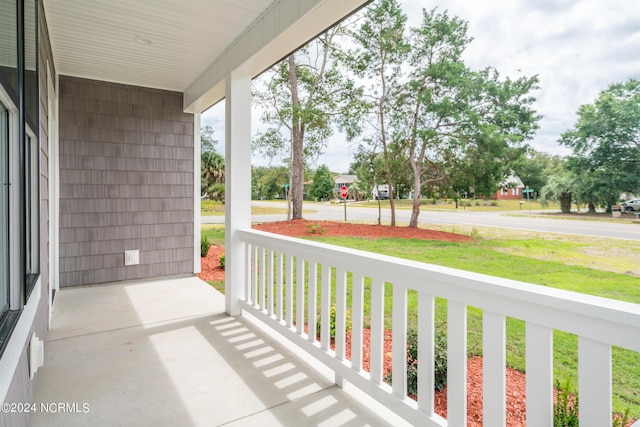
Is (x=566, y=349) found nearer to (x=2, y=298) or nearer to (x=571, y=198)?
(x=571, y=198)

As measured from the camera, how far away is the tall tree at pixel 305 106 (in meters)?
3.75

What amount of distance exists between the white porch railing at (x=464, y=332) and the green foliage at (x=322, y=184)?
995 millimetres

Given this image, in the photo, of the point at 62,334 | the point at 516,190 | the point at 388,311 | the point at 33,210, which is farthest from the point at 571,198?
the point at 62,334

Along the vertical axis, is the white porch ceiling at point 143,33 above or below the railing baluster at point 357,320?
above

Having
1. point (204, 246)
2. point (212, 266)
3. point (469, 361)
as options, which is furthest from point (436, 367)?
point (204, 246)

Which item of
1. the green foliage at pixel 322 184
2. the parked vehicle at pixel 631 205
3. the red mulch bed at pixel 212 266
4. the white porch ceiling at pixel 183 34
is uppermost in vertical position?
the white porch ceiling at pixel 183 34

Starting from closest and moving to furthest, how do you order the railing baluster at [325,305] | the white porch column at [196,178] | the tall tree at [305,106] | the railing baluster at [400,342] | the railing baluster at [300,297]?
the railing baluster at [400,342] < the railing baluster at [325,305] < the railing baluster at [300,297] < the tall tree at [305,106] < the white porch column at [196,178]

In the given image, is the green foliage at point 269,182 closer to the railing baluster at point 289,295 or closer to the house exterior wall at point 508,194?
the railing baluster at point 289,295

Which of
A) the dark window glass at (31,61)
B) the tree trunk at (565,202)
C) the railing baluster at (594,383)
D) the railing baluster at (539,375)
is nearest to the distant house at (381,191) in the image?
the tree trunk at (565,202)

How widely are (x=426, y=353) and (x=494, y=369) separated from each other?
31 centimetres

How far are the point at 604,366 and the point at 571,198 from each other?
0.81 metres

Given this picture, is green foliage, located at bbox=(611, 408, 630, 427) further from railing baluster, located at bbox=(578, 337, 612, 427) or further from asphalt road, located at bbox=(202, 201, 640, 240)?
asphalt road, located at bbox=(202, 201, 640, 240)

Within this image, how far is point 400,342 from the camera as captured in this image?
5.76 ft

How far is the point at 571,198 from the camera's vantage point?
1651mm
